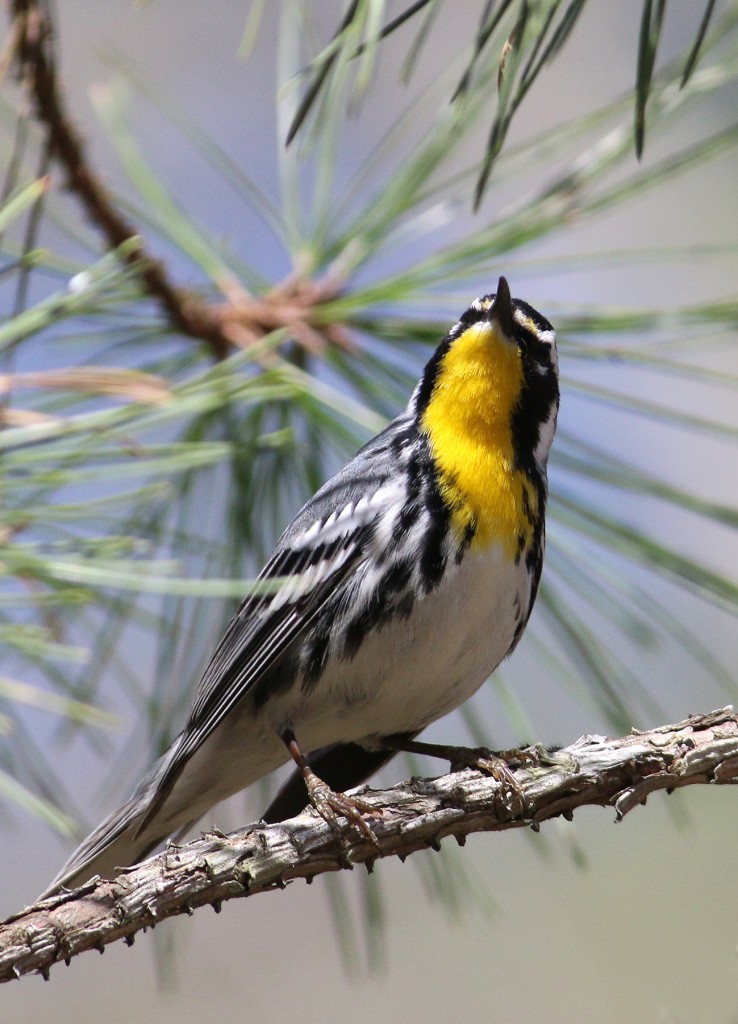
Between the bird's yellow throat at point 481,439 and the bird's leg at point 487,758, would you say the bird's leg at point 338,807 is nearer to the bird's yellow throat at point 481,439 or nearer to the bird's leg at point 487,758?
the bird's leg at point 487,758

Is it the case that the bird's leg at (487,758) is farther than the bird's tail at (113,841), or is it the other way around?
the bird's tail at (113,841)

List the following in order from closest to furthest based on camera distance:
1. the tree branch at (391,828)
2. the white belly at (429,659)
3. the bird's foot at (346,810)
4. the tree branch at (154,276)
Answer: the tree branch at (391,828)
the bird's foot at (346,810)
the tree branch at (154,276)
the white belly at (429,659)

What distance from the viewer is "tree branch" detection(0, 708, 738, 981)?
114cm

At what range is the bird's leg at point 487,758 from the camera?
1.35 m

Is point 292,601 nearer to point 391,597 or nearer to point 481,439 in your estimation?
point 391,597

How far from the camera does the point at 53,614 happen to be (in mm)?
1758

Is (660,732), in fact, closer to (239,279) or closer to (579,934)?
(239,279)

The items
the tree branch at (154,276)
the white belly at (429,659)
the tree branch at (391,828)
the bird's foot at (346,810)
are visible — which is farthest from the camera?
the white belly at (429,659)

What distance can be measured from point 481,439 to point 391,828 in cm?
67

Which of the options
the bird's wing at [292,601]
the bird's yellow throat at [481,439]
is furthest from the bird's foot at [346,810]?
the bird's yellow throat at [481,439]

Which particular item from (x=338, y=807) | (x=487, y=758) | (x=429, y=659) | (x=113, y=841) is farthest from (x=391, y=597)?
(x=113, y=841)

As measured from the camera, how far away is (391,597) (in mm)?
1705

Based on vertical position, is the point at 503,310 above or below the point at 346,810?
above

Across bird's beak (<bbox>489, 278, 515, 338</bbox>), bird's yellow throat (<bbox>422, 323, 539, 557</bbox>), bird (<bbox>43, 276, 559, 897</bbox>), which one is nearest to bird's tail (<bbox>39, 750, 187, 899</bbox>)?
bird (<bbox>43, 276, 559, 897</bbox>)
